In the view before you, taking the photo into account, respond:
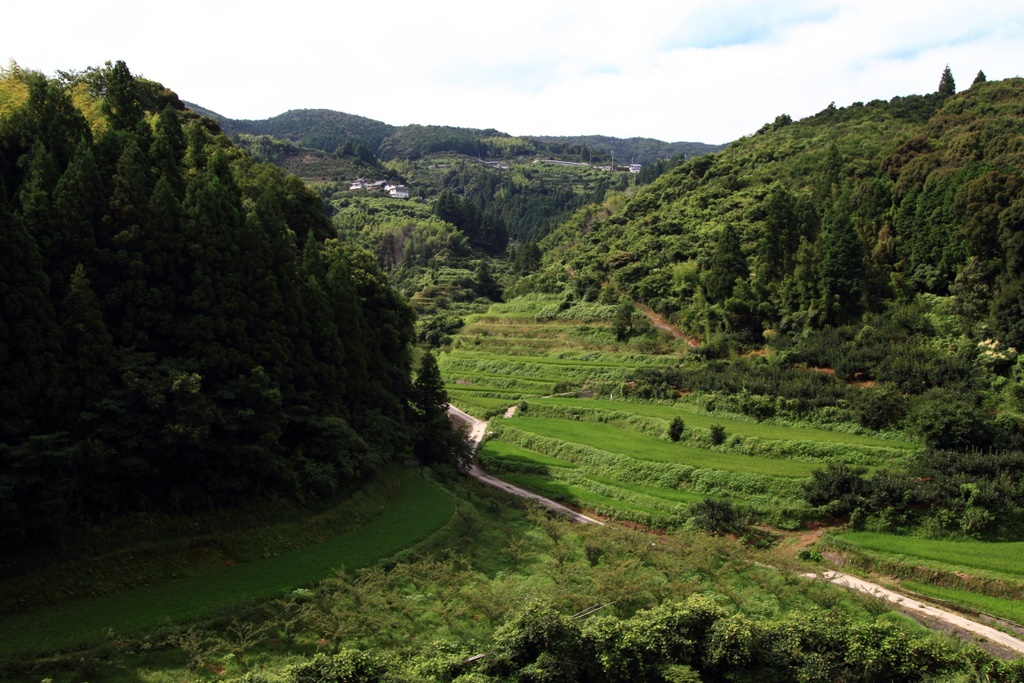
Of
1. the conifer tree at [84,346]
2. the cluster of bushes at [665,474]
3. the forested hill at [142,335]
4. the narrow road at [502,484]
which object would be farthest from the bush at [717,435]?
the conifer tree at [84,346]

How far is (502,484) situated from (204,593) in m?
22.6

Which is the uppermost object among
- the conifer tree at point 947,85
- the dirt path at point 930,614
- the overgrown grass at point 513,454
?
the conifer tree at point 947,85

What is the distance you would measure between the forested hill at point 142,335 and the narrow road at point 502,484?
32.2 ft

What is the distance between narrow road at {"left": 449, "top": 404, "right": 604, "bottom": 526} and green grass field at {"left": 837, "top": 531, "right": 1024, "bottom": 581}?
1122 centimetres

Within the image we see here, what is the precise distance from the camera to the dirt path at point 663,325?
185ft

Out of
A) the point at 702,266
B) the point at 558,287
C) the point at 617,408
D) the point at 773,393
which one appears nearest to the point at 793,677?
the point at 773,393

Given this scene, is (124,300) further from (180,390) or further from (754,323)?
(754,323)

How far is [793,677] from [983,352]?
92.1 feet

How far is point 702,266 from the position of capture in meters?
62.0

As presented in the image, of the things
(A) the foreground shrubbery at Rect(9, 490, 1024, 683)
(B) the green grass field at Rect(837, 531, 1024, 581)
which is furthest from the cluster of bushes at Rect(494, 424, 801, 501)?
(A) the foreground shrubbery at Rect(9, 490, 1024, 683)

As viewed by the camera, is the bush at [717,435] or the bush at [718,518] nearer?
the bush at [718,518]

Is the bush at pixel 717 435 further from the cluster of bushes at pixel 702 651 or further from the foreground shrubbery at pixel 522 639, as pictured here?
the cluster of bushes at pixel 702 651

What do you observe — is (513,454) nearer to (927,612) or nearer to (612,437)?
(612,437)

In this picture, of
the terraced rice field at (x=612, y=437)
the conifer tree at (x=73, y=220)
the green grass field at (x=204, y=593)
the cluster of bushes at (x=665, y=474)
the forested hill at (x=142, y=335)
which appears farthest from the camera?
the terraced rice field at (x=612, y=437)
